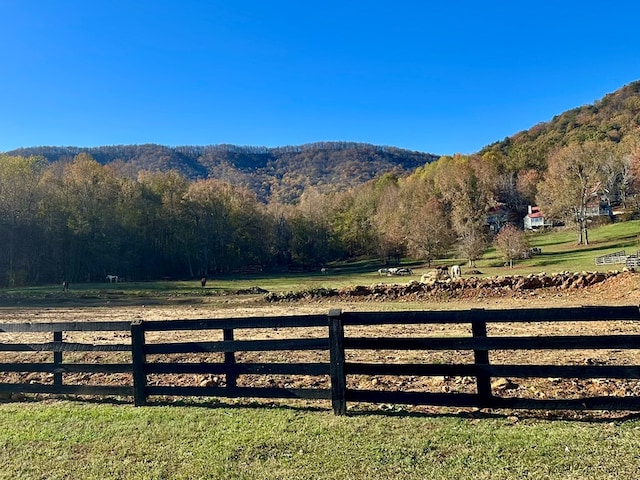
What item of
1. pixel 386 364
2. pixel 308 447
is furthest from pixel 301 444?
pixel 386 364

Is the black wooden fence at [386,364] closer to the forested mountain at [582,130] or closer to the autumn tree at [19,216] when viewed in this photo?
the autumn tree at [19,216]

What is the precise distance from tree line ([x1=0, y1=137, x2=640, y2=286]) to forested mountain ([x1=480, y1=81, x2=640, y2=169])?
4.06 m

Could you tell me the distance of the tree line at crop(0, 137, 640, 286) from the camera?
57.6 meters

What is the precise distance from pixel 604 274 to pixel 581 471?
2275 centimetres

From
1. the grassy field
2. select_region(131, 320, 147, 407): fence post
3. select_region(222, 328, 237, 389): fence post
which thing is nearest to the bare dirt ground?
the grassy field

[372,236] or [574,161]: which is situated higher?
[574,161]

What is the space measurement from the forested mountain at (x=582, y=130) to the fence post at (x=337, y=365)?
10558 cm

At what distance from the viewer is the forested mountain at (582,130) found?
11009cm

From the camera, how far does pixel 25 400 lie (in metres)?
7.27

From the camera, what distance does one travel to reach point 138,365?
21.6 ft

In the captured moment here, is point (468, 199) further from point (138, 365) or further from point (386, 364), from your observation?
point (138, 365)

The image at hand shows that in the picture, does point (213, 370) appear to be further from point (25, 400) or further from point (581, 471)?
point (581, 471)

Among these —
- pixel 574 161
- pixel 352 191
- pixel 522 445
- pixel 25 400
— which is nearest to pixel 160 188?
pixel 352 191

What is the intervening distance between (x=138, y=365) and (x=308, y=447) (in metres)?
3.08
